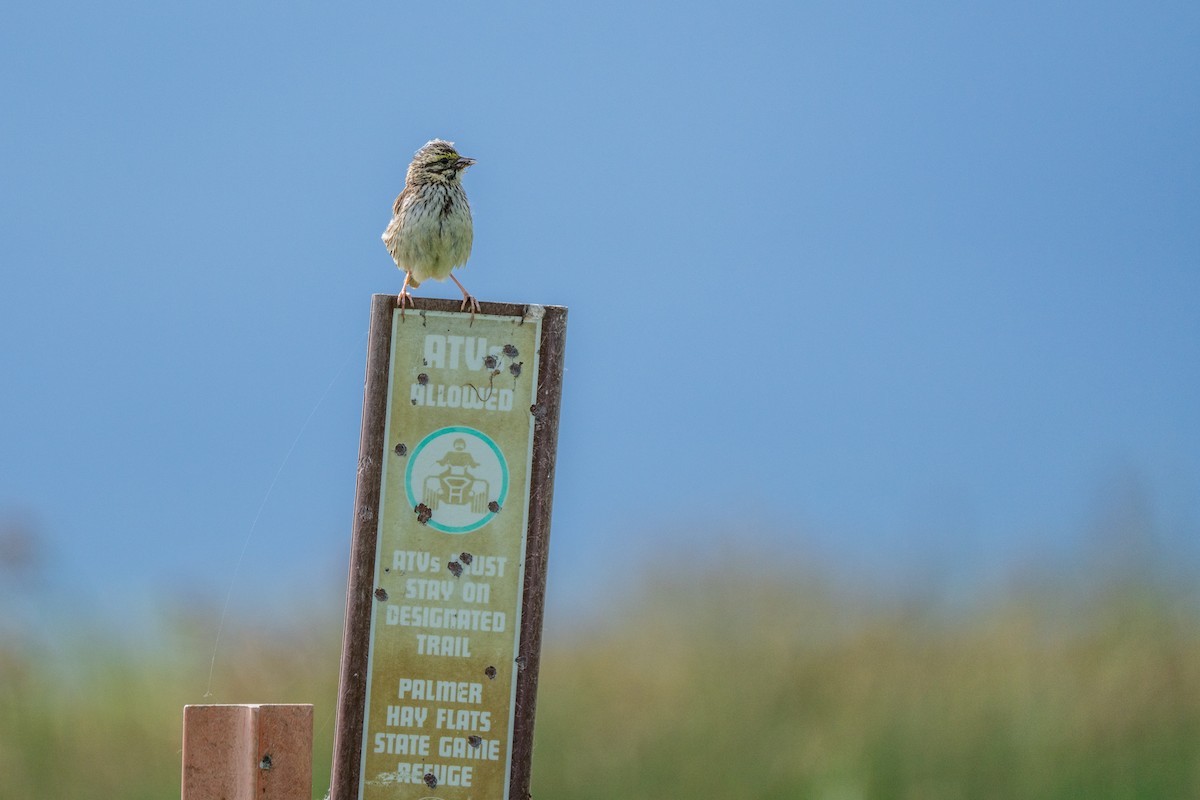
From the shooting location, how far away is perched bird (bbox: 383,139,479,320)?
503 centimetres

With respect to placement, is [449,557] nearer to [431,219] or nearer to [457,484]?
[457,484]

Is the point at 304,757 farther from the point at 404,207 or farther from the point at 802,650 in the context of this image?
the point at 802,650

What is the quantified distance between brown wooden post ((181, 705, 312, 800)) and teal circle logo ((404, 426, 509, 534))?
796mm

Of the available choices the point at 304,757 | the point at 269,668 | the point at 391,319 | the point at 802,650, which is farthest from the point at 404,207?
the point at 802,650

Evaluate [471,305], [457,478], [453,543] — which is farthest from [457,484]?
[471,305]

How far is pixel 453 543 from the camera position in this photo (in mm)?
4434

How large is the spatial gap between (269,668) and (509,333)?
2955 mm

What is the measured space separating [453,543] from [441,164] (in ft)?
5.53

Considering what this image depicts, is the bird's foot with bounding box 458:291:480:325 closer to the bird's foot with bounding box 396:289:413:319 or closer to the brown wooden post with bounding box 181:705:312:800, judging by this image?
the bird's foot with bounding box 396:289:413:319

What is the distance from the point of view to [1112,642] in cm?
691

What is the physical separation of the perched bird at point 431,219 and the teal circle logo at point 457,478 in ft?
2.47

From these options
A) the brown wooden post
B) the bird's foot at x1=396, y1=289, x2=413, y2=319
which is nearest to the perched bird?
the bird's foot at x1=396, y1=289, x2=413, y2=319

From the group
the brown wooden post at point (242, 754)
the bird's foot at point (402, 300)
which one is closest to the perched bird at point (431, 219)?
the bird's foot at point (402, 300)

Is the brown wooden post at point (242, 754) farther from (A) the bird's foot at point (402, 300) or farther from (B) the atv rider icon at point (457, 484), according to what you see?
(A) the bird's foot at point (402, 300)
